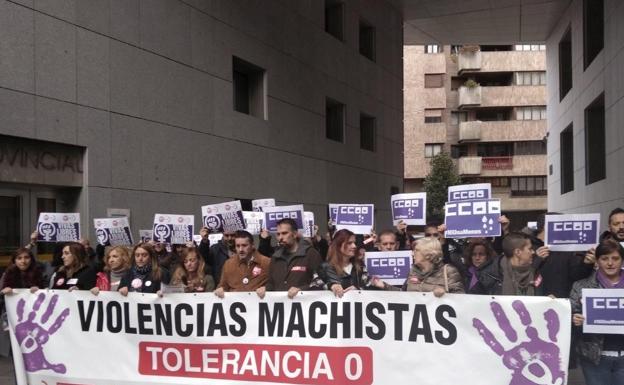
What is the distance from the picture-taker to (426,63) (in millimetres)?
61000

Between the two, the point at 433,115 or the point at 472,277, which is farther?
the point at 433,115

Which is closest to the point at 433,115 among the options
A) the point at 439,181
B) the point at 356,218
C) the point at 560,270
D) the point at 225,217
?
the point at 439,181

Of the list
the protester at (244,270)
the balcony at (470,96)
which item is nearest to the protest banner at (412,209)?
Result: the protester at (244,270)

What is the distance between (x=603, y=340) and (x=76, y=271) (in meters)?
5.43

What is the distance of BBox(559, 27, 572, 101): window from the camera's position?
104 ft

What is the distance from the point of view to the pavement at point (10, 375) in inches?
333

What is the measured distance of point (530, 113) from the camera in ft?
200

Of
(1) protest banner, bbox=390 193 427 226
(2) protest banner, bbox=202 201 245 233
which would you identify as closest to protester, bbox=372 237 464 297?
(1) protest banner, bbox=390 193 427 226

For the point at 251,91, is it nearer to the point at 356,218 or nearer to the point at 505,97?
the point at 356,218

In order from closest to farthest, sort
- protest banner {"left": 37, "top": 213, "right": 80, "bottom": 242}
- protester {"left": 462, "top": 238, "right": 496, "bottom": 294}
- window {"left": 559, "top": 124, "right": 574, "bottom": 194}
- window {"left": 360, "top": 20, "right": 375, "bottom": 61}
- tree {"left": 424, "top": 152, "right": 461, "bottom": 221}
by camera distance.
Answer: protester {"left": 462, "top": 238, "right": 496, "bottom": 294}, protest banner {"left": 37, "top": 213, "right": 80, "bottom": 242}, window {"left": 360, "top": 20, "right": 375, "bottom": 61}, window {"left": 559, "top": 124, "right": 574, "bottom": 194}, tree {"left": 424, "top": 152, "right": 461, "bottom": 221}

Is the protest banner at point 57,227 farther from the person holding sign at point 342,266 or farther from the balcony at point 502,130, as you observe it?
the balcony at point 502,130

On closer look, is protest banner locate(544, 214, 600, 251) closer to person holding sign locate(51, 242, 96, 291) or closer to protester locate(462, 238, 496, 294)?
protester locate(462, 238, 496, 294)

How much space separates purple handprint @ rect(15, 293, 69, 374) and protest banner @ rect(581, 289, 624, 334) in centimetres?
442

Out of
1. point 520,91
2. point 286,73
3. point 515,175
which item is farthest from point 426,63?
point 286,73
